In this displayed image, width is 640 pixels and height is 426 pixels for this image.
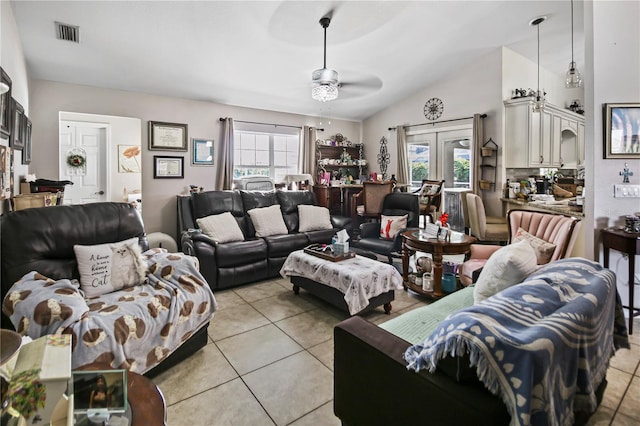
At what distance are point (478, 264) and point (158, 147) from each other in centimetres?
482

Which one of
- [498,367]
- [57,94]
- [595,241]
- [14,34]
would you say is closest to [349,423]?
[498,367]

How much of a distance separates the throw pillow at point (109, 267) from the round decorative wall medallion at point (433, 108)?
5.61 m

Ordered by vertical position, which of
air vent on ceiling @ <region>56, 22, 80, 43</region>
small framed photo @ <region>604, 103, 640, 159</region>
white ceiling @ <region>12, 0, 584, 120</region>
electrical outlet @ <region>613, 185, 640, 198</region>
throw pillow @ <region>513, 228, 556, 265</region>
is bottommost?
throw pillow @ <region>513, 228, 556, 265</region>

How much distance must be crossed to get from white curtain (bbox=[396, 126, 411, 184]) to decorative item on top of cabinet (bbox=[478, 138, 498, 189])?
5.08 ft

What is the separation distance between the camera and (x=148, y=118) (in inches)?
202

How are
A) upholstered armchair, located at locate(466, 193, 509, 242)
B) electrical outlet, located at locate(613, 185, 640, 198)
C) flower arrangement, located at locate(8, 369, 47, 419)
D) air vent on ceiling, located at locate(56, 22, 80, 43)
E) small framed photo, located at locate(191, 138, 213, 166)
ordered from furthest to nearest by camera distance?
small framed photo, located at locate(191, 138, 213, 166) < upholstered armchair, located at locate(466, 193, 509, 242) < air vent on ceiling, located at locate(56, 22, 80, 43) < electrical outlet, located at locate(613, 185, 640, 198) < flower arrangement, located at locate(8, 369, 47, 419)

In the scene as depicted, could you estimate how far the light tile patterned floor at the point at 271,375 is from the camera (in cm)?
175

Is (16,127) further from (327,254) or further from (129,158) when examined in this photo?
(327,254)

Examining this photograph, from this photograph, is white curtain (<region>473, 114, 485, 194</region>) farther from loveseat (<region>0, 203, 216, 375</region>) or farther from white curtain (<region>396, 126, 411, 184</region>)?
loveseat (<region>0, 203, 216, 375</region>)

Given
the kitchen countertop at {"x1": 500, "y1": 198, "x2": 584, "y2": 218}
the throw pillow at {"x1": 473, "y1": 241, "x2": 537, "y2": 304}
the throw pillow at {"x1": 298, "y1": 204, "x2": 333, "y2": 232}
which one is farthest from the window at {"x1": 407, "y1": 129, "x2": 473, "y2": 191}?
the throw pillow at {"x1": 473, "y1": 241, "x2": 537, "y2": 304}

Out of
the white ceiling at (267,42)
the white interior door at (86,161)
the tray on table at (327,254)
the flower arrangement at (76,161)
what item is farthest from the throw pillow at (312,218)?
the flower arrangement at (76,161)

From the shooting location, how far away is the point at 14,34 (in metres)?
3.14

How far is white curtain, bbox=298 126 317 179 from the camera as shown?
264 inches

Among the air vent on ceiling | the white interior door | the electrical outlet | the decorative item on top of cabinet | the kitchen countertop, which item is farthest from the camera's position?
the decorative item on top of cabinet
